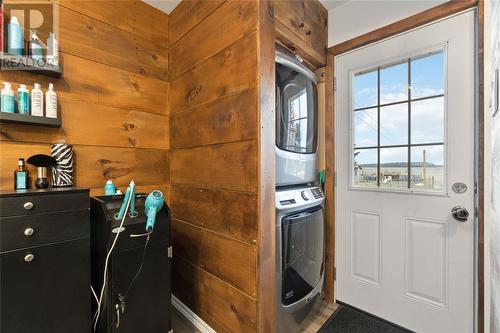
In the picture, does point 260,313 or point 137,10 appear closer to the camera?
point 260,313

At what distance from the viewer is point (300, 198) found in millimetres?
1566

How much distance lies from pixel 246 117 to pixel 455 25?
1.43 m

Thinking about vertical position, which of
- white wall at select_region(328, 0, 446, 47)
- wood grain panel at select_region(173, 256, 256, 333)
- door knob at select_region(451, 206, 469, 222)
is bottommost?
wood grain panel at select_region(173, 256, 256, 333)

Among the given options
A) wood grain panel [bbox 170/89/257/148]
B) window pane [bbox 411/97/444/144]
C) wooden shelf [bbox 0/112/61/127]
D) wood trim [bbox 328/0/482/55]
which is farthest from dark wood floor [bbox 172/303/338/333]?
wood trim [bbox 328/0/482/55]

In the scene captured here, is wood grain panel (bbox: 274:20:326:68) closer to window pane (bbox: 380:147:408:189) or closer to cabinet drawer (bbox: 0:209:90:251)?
window pane (bbox: 380:147:408:189)

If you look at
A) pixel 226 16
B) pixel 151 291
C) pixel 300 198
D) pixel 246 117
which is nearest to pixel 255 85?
pixel 246 117

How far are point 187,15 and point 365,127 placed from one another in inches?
65.8

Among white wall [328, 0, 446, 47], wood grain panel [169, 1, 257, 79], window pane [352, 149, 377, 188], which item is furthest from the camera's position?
window pane [352, 149, 377, 188]

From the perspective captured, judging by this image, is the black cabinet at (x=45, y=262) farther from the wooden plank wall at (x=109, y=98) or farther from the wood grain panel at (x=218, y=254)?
the wood grain panel at (x=218, y=254)

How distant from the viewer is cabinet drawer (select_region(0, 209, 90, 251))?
999mm

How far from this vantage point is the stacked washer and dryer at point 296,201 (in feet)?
4.60

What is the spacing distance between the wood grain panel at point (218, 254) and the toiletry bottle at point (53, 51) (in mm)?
1354

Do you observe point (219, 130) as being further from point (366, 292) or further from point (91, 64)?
point (366, 292)

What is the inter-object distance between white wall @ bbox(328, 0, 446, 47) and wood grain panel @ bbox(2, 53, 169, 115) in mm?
1553
